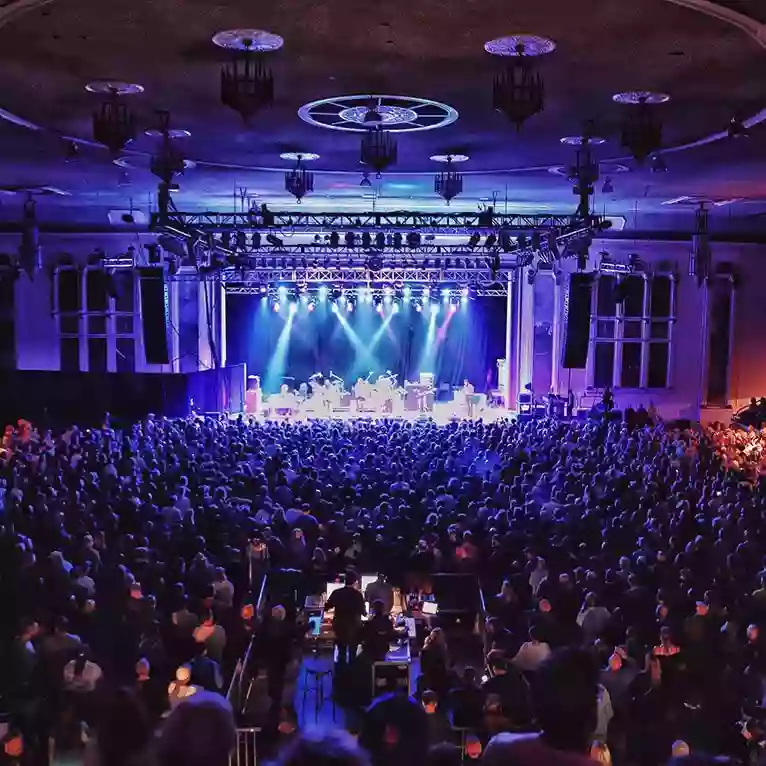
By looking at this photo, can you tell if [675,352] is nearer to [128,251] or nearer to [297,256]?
[297,256]

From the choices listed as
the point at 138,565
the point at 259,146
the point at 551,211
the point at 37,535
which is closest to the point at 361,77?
the point at 259,146

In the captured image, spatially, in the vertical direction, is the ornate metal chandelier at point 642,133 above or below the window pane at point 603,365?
above

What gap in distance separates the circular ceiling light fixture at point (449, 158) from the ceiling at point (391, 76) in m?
0.19

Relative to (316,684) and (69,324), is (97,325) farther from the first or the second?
(316,684)

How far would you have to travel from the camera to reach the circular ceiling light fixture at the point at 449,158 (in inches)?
520

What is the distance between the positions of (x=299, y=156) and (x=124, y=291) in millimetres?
13520

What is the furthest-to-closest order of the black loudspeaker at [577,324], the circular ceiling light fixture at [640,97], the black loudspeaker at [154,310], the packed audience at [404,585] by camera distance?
the black loudspeaker at [577,324], the black loudspeaker at [154,310], the circular ceiling light fixture at [640,97], the packed audience at [404,585]

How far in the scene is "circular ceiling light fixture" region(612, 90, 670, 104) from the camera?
9164mm

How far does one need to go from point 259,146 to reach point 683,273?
16.1 m

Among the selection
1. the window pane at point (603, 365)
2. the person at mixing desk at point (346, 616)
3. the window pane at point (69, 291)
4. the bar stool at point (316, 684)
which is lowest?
the bar stool at point (316, 684)

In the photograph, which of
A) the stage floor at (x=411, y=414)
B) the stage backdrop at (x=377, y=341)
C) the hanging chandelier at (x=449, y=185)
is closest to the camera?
the hanging chandelier at (x=449, y=185)

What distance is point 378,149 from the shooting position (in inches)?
406

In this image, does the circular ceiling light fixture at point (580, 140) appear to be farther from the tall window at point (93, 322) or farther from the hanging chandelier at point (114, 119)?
the tall window at point (93, 322)

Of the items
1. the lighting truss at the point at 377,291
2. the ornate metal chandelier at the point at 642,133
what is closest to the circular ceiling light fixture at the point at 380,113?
the ornate metal chandelier at the point at 642,133
